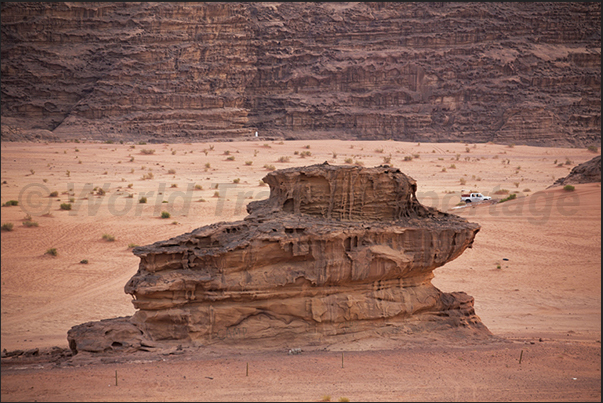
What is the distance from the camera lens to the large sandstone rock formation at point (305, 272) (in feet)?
29.8

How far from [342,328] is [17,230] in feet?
50.3

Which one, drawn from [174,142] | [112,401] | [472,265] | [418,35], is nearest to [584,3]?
[418,35]

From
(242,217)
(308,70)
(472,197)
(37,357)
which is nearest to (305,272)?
(37,357)

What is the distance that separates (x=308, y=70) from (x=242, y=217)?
47.3 m

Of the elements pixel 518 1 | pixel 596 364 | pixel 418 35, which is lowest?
pixel 596 364

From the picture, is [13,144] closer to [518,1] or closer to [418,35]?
[418,35]

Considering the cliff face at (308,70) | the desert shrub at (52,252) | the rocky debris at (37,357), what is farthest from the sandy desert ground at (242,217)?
the cliff face at (308,70)

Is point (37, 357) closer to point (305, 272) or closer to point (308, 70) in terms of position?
point (305, 272)

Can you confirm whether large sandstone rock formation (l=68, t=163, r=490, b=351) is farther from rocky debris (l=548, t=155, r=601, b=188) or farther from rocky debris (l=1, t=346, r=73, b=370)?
rocky debris (l=548, t=155, r=601, b=188)

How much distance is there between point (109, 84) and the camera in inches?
2411

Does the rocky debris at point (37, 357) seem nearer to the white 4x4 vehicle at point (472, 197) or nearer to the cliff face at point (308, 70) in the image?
the white 4x4 vehicle at point (472, 197)

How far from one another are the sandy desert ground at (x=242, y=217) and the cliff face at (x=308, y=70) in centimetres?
1755

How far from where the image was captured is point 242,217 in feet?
77.0

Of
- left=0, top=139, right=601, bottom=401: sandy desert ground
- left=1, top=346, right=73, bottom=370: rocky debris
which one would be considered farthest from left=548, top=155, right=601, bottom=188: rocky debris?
left=1, top=346, right=73, bottom=370: rocky debris
